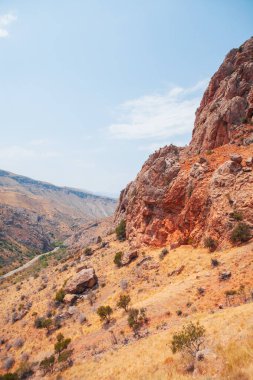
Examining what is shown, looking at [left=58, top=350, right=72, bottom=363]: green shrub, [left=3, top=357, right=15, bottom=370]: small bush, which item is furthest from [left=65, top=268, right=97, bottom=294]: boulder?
[left=58, top=350, right=72, bottom=363]: green shrub

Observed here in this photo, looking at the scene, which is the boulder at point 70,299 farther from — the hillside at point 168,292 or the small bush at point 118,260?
the small bush at point 118,260

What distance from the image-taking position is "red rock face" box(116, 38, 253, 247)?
109 feet

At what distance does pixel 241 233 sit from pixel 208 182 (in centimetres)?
930

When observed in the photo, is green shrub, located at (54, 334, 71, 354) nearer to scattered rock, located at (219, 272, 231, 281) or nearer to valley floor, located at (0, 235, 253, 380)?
valley floor, located at (0, 235, 253, 380)

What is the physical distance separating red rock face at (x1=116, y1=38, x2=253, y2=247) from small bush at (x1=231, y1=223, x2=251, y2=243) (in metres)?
0.89

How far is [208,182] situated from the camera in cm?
3688

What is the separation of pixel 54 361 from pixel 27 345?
8.09 meters

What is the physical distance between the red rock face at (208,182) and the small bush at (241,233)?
89 centimetres

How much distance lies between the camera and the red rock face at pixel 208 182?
33375mm

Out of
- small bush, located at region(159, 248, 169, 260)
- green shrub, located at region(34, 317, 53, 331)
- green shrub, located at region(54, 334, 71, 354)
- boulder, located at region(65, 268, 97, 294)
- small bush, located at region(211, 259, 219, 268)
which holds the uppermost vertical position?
small bush, located at region(211, 259, 219, 268)

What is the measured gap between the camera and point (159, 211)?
141ft

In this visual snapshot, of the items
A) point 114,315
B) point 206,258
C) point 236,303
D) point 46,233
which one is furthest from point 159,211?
point 46,233

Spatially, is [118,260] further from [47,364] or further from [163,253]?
[47,364]

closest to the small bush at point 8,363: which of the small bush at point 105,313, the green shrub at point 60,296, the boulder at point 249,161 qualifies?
the green shrub at point 60,296
